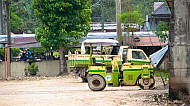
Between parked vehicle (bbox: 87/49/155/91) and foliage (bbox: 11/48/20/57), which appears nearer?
parked vehicle (bbox: 87/49/155/91)

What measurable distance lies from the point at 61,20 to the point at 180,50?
59.6 feet

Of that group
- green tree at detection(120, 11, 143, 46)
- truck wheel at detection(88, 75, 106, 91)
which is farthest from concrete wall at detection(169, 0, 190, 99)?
green tree at detection(120, 11, 143, 46)

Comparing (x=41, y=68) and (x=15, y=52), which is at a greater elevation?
(x=15, y=52)

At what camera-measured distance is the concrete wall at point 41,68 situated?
114 feet

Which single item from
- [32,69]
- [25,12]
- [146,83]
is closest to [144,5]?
[25,12]

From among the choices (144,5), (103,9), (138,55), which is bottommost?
(138,55)

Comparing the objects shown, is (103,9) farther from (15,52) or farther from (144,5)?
(15,52)

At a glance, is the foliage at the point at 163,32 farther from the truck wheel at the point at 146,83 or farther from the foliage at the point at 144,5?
the foliage at the point at 144,5

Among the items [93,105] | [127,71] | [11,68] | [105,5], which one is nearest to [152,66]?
[127,71]

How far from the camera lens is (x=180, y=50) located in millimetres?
15062

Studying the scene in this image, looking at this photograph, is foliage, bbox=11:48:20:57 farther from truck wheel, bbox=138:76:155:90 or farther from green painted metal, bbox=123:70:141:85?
truck wheel, bbox=138:76:155:90

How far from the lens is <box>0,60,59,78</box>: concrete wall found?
34.7m

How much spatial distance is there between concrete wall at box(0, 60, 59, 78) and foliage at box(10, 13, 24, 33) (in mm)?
15232

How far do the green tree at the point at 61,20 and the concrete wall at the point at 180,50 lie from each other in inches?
708
